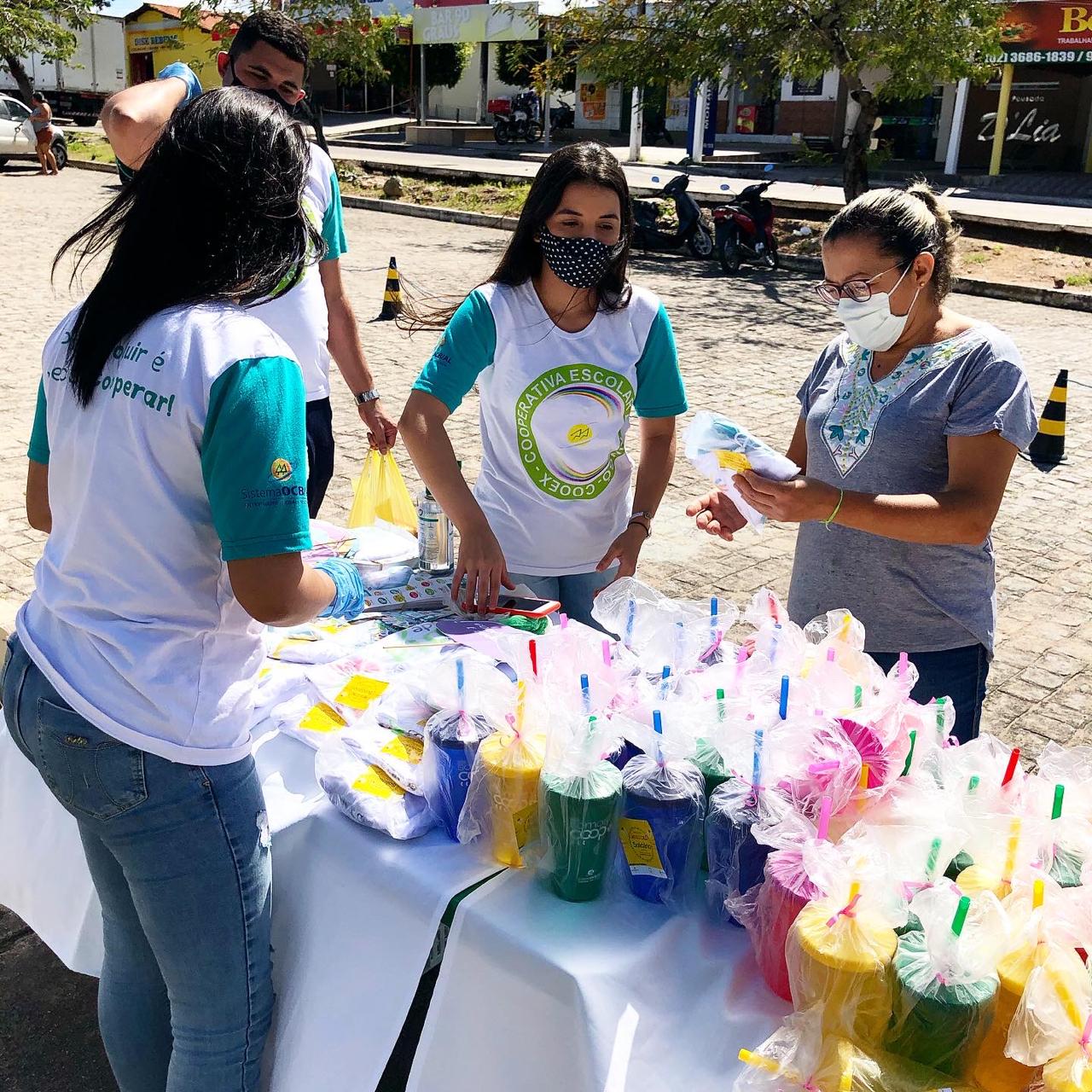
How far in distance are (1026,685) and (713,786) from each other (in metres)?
3.14

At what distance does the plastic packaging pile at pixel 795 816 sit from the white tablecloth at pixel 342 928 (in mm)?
60

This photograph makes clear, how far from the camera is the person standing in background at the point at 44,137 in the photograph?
22.7 meters

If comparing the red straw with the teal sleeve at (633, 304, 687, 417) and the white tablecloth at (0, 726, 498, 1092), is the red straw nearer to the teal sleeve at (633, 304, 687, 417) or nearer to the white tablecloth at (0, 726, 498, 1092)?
the white tablecloth at (0, 726, 498, 1092)

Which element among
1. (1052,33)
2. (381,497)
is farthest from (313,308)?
(1052,33)

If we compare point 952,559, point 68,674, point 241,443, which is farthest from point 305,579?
point 952,559

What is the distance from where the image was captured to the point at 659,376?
9.33 ft

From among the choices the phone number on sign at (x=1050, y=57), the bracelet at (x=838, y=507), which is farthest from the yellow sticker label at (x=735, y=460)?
the phone number on sign at (x=1050, y=57)

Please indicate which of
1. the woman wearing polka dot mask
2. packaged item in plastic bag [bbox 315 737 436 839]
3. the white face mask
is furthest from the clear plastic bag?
the white face mask

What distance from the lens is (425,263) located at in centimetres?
1341

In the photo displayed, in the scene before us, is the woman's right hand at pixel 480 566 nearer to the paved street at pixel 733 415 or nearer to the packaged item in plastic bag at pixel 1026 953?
the paved street at pixel 733 415

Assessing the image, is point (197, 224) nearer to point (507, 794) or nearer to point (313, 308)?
point (507, 794)

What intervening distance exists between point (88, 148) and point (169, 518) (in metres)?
29.4

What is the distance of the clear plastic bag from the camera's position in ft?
5.74

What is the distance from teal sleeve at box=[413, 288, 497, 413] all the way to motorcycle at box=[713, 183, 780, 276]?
11570 millimetres
